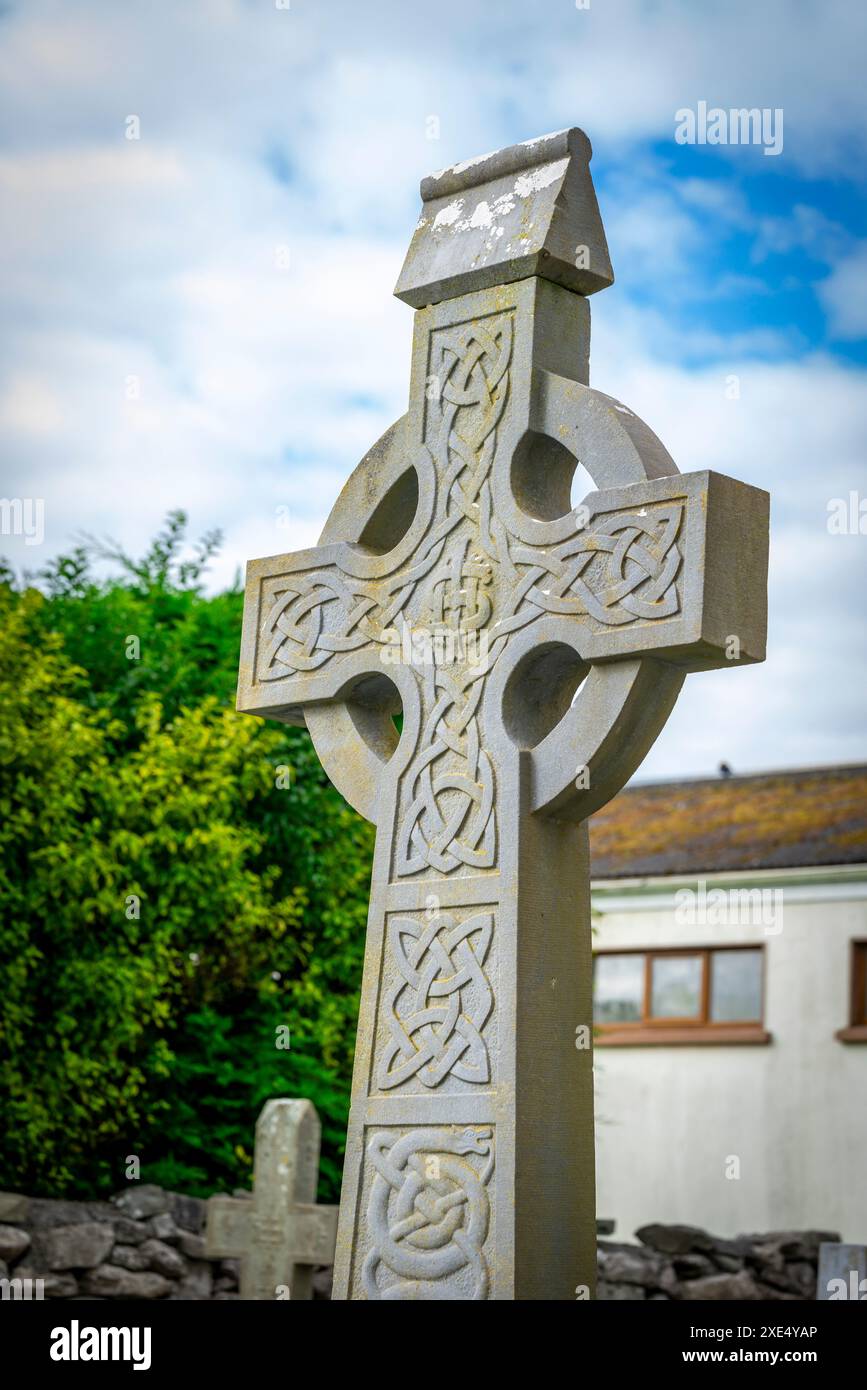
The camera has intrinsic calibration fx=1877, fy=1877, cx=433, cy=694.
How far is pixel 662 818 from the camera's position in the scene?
25.1 m

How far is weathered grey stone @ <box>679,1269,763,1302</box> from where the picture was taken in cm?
1585

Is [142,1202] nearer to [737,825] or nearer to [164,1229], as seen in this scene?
[164,1229]

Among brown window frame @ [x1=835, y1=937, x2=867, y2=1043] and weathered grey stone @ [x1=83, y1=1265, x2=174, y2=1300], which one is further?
brown window frame @ [x1=835, y1=937, x2=867, y2=1043]

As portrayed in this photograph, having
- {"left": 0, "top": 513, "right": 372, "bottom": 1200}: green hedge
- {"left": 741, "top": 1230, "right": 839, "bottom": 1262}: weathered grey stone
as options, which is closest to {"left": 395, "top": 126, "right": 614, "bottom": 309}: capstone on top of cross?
{"left": 0, "top": 513, "right": 372, "bottom": 1200}: green hedge

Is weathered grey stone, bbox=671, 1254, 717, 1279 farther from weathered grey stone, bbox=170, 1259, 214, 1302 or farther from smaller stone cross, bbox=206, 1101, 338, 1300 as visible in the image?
smaller stone cross, bbox=206, 1101, 338, 1300

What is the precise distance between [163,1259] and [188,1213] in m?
0.52

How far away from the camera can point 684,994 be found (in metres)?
A: 23.2

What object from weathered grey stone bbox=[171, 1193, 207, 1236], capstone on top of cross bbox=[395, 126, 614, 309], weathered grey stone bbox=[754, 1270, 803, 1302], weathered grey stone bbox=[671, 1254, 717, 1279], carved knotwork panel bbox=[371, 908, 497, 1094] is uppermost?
capstone on top of cross bbox=[395, 126, 614, 309]

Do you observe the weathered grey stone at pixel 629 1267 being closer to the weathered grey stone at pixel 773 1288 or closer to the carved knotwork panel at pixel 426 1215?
the weathered grey stone at pixel 773 1288

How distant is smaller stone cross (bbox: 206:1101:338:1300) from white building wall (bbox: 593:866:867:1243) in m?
10.6

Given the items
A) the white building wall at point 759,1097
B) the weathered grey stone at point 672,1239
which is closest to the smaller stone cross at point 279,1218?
the weathered grey stone at point 672,1239

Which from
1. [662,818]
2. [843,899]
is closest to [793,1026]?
[843,899]

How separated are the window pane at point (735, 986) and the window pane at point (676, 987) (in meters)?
0.19

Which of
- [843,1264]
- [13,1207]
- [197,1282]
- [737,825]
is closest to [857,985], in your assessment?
[737,825]
